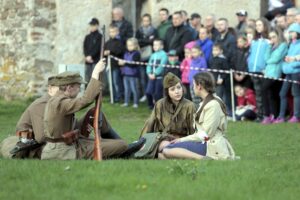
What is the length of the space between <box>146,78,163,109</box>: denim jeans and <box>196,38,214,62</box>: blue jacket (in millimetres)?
1291

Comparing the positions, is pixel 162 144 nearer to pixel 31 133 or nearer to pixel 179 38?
pixel 31 133

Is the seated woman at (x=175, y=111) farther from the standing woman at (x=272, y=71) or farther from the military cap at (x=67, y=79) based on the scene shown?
the standing woman at (x=272, y=71)

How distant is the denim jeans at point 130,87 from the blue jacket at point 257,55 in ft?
10.9

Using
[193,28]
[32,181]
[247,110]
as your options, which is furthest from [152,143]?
[193,28]

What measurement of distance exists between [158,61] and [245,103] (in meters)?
2.41

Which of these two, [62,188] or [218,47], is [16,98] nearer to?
[218,47]

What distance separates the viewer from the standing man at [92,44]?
22766mm

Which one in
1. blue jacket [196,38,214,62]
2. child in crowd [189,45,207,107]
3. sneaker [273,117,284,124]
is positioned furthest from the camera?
blue jacket [196,38,214,62]

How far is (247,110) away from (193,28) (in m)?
2.95

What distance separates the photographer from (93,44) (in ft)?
74.7

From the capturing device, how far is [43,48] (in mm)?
23062

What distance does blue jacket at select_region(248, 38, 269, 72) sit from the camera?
63.9 feet

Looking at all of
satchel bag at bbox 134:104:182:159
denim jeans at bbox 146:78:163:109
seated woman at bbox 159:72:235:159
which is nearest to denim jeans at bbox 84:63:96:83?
denim jeans at bbox 146:78:163:109

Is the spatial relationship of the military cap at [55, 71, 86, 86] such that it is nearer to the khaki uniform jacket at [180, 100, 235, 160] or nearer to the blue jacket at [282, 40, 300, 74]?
the khaki uniform jacket at [180, 100, 235, 160]
